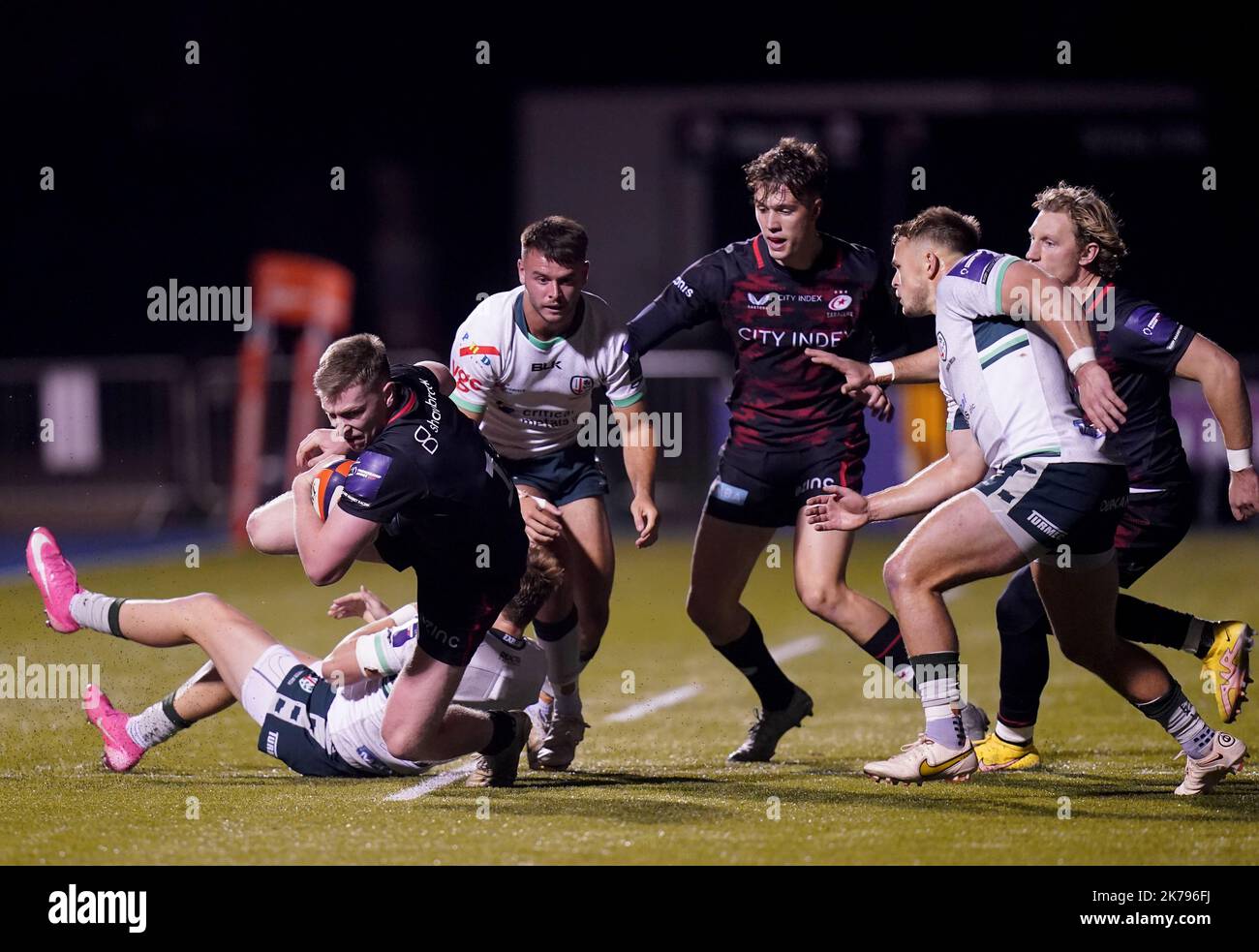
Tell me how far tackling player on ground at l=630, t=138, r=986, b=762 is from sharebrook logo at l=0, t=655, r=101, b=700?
10.4ft

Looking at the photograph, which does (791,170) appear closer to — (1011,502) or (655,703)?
(1011,502)

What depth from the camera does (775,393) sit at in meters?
7.11

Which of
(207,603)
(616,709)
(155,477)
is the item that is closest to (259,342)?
(155,477)

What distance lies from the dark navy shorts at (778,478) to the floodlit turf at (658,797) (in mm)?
985

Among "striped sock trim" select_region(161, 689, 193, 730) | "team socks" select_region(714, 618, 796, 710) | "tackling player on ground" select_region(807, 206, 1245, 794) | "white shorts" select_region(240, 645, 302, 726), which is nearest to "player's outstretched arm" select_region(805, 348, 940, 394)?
"tackling player on ground" select_region(807, 206, 1245, 794)

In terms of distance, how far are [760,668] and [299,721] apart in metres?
1.98

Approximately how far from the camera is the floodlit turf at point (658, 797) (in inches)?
207

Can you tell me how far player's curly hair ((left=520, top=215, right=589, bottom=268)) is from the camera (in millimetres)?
6641

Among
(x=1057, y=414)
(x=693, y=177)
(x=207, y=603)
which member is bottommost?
(x=207, y=603)

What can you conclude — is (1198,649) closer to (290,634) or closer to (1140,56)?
(290,634)

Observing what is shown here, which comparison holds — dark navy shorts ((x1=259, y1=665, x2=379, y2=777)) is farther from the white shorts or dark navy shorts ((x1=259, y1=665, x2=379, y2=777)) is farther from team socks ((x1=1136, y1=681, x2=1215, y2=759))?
team socks ((x1=1136, y1=681, x2=1215, y2=759))

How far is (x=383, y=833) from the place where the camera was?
5.43 meters

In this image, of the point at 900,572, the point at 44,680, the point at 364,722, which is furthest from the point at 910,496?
the point at 44,680
